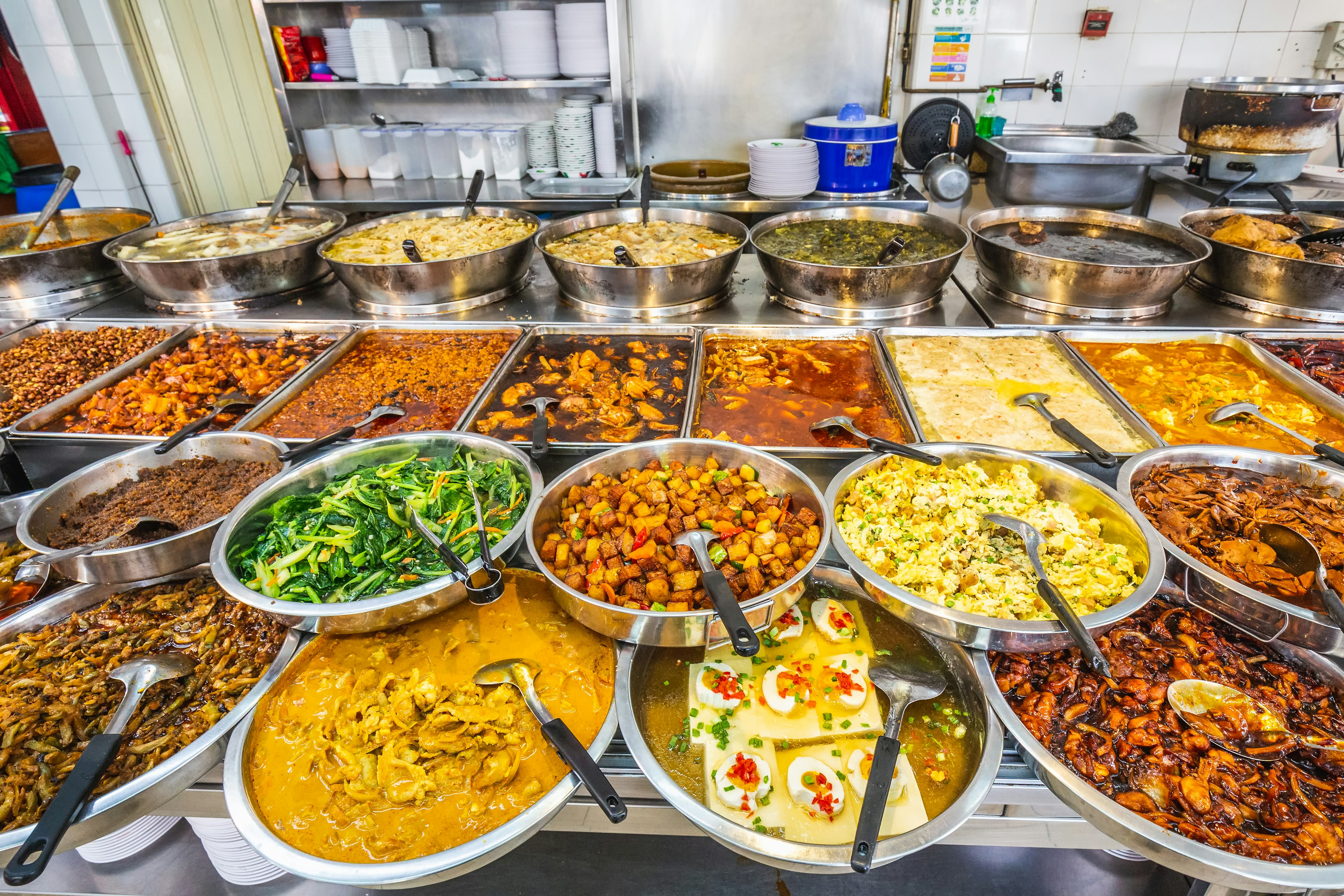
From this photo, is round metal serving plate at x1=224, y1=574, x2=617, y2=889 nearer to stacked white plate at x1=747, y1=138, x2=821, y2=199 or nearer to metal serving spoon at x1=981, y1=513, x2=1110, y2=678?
metal serving spoon at x1=981, y1=513, x2=1110, y2=678

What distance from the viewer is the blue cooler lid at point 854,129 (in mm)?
4496

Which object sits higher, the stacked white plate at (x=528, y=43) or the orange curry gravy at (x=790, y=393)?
the stacked white plate at (x=528, y=43)

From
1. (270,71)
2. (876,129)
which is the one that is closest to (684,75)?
(876,129)

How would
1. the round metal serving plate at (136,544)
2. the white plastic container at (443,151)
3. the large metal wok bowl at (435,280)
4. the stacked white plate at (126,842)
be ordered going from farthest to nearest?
the white plastic container at (443,151)
the large metal wok bowl at (435,280)
the stacked white plate at (126,842)
the round metal serving plate at (136,544)

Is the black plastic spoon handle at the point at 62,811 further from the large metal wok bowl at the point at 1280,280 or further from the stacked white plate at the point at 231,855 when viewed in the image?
the large metal wok bowl at the point at 1280,280

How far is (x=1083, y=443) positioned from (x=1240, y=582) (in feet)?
2.04

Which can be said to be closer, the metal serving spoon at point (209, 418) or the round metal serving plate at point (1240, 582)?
the round metal serving plate at point (1240, 582)

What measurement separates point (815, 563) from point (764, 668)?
334 mm

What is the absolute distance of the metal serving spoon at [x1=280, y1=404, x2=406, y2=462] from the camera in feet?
6.82

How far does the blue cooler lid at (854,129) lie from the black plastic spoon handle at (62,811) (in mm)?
4699

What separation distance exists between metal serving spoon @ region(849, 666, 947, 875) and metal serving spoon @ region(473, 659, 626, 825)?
1.42ft

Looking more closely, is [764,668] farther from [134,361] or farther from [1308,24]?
[1308,24]

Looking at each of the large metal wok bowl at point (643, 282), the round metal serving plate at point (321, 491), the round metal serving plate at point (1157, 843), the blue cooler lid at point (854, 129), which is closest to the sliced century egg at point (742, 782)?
the round metal serving plate at point (1157, 843)

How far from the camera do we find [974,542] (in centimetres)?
181
